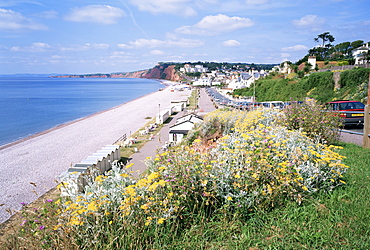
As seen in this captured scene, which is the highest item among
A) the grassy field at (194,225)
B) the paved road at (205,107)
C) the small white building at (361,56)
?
the small white building at (361,56)

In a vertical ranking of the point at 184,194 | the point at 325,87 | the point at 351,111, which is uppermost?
the point at 325,87

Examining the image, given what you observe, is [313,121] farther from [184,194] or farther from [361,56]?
[361,56]

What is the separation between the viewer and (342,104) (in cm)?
1471

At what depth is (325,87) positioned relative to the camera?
1280 inches

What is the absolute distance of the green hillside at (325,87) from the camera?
26781mm

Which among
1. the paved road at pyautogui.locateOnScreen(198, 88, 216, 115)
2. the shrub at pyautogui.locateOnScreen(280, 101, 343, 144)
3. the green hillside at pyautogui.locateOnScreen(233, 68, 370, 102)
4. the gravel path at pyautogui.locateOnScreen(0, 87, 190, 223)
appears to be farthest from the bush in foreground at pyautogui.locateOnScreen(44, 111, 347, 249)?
the paved road at pyautogui.locateOnScreen(198, 88, 216, 115)

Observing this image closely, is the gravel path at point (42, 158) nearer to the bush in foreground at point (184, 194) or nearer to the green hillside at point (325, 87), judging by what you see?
the bush in foreground at point (184, 194)

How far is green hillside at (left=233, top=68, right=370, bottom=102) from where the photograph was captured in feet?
87.9

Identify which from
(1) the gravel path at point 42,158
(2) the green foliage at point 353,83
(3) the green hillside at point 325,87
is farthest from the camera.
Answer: (3) the green hillside at point 325,87

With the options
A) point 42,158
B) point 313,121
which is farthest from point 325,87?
point 42,158

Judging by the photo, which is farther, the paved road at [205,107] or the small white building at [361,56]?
A: the small white building at [361,56]

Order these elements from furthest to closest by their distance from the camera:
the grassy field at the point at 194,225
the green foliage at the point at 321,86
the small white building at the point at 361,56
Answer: the small white building at the point at 361,56, the green foliage at the point at 321,86, the grassy field at the point at 194,225

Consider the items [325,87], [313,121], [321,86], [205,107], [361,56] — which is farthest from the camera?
[361,56]

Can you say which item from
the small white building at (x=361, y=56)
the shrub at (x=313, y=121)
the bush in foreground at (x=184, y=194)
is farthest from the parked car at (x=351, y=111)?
the small white building at (x=361, y=56)
